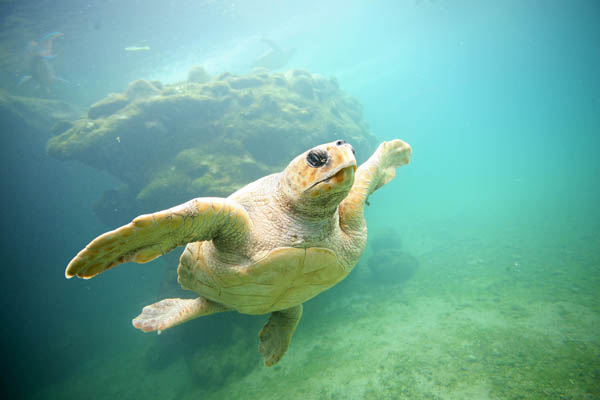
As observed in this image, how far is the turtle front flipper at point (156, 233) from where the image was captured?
123cm

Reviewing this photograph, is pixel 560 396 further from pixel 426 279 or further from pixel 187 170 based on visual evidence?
pixel 187 170

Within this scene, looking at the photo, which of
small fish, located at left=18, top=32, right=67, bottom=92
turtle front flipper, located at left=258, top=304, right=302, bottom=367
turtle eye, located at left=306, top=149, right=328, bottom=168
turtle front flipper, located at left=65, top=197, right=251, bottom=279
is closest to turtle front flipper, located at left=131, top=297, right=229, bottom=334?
turtle front flipper, located at left=258, top=304, right=302, bottom=367

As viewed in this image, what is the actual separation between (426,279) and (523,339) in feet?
18.2

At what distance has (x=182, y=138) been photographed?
11336 mm

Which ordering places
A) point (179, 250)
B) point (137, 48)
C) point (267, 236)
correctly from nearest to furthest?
point (267, 236)
point (179, 250)
point (137, 48)

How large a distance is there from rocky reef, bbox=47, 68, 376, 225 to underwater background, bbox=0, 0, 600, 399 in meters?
0.10

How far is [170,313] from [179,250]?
7.37 meters

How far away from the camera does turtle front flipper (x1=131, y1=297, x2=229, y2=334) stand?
261 centimetres

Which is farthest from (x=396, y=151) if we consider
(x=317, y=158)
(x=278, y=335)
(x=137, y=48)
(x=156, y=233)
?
(x=137, y=48)

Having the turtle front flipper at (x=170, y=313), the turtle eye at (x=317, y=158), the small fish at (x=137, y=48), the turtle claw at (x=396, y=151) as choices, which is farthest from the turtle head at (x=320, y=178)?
the small fish at (x=137, y=48)

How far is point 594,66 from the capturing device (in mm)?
56062

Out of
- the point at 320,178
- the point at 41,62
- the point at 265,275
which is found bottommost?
the point at 265,275

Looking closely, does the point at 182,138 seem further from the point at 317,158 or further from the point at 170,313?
the point at 317,158

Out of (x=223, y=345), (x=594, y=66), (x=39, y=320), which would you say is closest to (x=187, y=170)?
(x=223, y=345)
